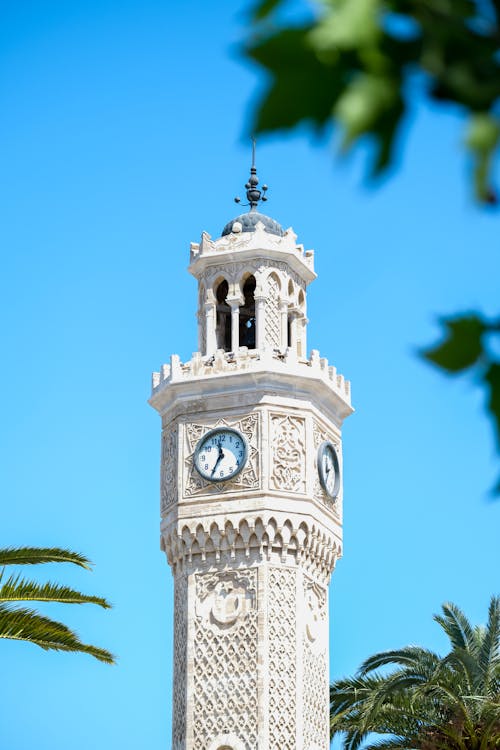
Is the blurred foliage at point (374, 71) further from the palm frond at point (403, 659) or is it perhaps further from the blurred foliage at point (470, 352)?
the palm frond at point (403, 659)

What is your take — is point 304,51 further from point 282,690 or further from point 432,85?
point 282,690

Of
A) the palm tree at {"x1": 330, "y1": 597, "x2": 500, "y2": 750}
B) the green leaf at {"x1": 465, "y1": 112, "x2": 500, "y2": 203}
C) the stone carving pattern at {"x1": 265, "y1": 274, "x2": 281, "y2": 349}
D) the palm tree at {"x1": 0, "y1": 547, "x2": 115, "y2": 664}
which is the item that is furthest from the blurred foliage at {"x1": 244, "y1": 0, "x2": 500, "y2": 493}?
the stone carving pattern at {"x1": 265, "y1": 274, "x2": 281, "y2": 349}

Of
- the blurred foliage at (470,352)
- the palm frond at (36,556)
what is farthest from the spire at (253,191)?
the blurred foliage at (470,352)

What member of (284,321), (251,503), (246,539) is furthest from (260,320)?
(246,539)

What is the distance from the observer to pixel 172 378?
3228cm

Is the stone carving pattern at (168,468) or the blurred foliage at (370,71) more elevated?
the stone carving pattern at (168,468)

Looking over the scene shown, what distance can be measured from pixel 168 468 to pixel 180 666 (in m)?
3.99

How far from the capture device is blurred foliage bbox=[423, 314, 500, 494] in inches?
77.7

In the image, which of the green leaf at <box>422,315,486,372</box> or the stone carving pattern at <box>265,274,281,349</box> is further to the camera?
the stone carving pattern at <box>265,274,281,349</box>

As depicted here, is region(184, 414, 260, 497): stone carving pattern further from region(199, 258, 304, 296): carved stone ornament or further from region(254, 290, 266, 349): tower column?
region(199, 258, 304, 296): carved stone ornament

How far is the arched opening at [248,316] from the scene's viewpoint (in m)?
33.6

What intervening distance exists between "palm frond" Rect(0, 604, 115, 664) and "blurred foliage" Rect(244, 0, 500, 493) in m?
14.8

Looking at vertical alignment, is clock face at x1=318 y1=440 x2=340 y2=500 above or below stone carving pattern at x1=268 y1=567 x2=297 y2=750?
above

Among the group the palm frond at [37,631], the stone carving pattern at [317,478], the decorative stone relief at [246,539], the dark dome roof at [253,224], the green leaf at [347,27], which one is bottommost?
the green leaf at [347,27]
